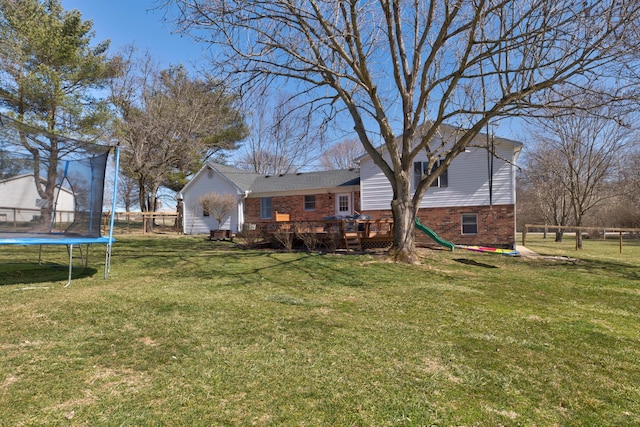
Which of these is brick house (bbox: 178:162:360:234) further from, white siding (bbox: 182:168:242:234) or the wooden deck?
the wooden deck

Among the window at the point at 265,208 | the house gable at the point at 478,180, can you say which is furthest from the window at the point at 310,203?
the house gable at the point at 478,180

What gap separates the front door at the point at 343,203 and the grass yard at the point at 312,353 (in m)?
11.7

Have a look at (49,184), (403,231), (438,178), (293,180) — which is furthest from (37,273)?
(293,180)

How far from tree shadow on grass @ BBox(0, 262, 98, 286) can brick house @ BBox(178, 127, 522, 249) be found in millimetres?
7637

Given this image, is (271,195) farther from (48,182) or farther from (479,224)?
(48,182)

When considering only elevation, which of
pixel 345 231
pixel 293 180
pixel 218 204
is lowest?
pixel 345 231

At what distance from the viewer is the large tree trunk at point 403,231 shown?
28.5 feet

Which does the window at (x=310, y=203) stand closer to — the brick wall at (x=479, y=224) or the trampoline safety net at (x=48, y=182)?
the brick wall at (x=479, y=224)

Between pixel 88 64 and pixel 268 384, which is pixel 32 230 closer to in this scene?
pixel 268 384

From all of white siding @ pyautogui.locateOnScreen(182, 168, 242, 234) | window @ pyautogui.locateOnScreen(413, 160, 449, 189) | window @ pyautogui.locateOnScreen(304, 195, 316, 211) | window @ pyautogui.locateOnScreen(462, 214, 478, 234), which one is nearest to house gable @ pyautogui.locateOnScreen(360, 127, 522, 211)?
window @ pyautogui.locateOnScreen(413, 160, 449, 189)

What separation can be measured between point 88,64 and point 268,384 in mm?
19040

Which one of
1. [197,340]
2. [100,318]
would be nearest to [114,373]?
[197,340]

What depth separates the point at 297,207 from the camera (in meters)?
19.0

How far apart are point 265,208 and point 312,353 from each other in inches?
678
